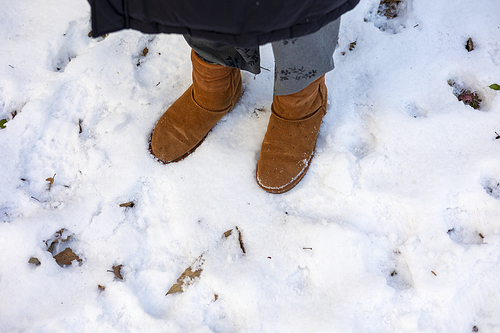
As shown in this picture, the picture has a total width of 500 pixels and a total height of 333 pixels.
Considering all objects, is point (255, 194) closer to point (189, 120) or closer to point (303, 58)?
point (189, 120)

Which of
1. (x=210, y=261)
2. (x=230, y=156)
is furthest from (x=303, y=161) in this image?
(x=210, y=261)

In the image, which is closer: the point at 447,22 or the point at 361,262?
the point at 361,262

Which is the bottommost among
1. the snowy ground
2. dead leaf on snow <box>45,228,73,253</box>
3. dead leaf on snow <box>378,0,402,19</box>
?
dead leaf on snow <box>45,228,73,253</box>

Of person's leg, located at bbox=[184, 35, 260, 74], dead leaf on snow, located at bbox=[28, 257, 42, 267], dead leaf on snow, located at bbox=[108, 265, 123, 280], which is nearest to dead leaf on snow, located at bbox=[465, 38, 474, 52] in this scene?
person's leg, located at bbox=[184, 35, 260, 74]

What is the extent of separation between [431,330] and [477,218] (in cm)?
43

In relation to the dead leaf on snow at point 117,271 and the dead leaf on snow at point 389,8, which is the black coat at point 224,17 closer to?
the dead leaf on snow at point 117,271

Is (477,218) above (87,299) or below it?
above

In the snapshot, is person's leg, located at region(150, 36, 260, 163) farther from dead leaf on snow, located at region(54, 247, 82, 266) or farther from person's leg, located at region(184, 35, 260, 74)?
dead leaf on snow, located at region(54, 247, 82, 266)

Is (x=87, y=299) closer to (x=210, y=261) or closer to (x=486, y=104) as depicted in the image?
(x=210, y=261)

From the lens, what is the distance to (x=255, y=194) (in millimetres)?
1274

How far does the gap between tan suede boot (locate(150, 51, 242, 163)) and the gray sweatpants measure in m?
0.20

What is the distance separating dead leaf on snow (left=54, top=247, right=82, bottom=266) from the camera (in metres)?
1.19

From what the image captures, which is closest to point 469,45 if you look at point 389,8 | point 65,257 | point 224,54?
point 389,8

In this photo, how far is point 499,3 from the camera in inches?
56.3
